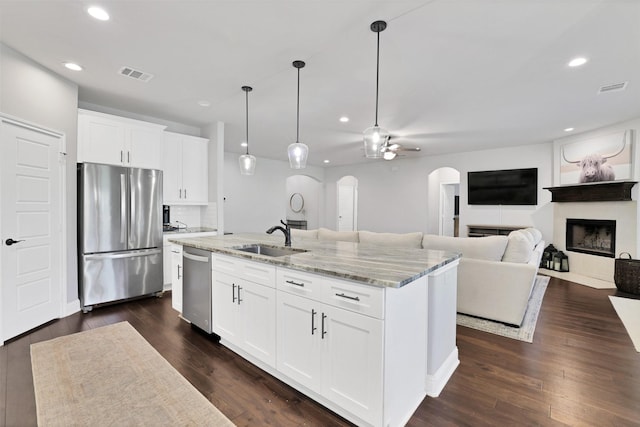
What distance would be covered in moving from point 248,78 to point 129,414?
3050mm

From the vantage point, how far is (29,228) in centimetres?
291

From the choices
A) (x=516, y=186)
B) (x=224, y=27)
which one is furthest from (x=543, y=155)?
(x=224, y=27)

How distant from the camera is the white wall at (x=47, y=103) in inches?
105

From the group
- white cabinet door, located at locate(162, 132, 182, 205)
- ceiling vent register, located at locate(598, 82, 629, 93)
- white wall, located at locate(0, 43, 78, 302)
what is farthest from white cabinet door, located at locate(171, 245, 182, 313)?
ceiling vent register, located at locate(598, 82, 629, 93)

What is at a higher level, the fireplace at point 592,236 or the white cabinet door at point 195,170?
the white cabinet door at point 195,170

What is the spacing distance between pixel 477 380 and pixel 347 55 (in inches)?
114

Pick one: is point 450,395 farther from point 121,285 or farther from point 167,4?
→ point 121,285

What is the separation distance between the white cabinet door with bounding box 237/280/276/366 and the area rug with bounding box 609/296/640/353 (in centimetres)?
327

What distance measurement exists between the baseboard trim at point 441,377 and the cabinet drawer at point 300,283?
1.02 m

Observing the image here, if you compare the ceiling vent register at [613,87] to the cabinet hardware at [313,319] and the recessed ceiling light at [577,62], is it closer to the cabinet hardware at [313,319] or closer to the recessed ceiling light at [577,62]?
the recessed ceiling light at [577,62]

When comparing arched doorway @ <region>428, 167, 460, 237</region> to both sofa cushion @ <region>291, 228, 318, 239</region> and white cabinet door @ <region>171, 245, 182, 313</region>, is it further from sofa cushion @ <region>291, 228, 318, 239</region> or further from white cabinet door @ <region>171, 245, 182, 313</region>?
white cabinet door @ <region>171, 245, 182, 313</region>

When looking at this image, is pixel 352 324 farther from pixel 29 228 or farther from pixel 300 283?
pixel 29 228

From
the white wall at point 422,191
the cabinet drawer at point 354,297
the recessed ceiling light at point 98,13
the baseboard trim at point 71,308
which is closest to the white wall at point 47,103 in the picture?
the baseboard trim at point 71,308

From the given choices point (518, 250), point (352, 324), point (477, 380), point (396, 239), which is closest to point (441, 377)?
point (477, 380)
